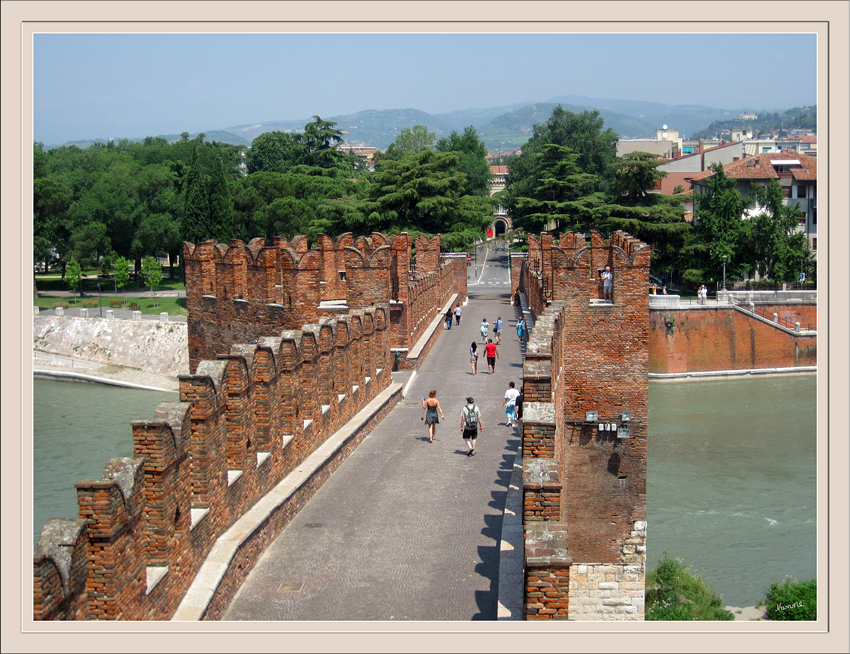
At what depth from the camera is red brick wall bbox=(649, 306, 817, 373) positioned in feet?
169

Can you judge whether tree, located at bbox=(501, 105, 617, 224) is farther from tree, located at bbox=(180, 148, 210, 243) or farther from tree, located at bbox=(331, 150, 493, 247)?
tree, located at bbox=(180, 148, 210, 243)

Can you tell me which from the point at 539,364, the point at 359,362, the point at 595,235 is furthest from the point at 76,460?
the point at 539,364

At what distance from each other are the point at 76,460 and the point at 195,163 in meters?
34.1

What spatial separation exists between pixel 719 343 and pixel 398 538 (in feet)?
143

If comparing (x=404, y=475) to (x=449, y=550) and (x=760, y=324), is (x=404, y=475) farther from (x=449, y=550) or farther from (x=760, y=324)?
(x=760, y=324)

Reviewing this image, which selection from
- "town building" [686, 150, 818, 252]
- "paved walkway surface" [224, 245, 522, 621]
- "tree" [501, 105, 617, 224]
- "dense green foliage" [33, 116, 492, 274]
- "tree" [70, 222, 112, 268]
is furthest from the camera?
"tree" [501, 105, 617, 224]

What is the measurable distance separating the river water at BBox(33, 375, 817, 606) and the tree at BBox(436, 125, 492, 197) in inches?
2042

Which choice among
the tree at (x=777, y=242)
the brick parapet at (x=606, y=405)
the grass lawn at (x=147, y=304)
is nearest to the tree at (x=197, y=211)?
the grass lawn at (x=147, y=304)

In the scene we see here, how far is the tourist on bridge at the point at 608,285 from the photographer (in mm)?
19844

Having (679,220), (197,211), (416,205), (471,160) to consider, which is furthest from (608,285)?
(471,160)

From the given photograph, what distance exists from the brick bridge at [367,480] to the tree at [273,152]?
68199 millimetres

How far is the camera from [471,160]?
100 metres

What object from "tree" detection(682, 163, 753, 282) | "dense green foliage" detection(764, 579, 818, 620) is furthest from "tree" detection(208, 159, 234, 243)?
"dense green foliage" detection(764, 579, 818, 620)

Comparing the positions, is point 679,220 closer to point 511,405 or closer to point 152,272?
point 152,272
